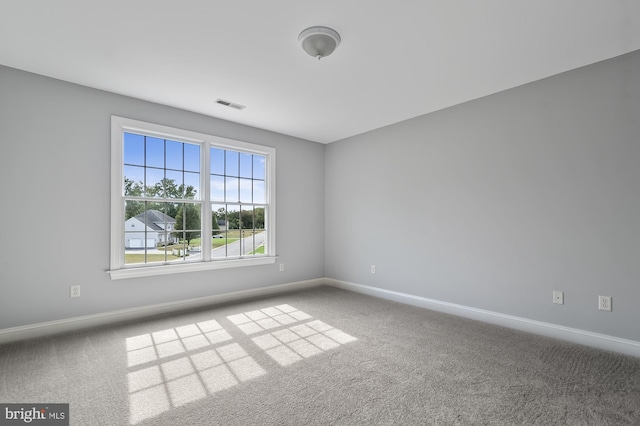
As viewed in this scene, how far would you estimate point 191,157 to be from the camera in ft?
12.8

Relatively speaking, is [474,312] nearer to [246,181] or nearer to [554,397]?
[554,397]

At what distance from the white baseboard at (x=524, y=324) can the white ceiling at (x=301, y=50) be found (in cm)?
242

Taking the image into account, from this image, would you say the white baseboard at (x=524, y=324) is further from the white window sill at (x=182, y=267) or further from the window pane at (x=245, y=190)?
the window pane at (x=245, y=190)

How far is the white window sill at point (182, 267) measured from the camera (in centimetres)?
324

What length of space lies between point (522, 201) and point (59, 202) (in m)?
4.70

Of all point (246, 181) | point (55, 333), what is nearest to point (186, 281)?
point (55, 333)

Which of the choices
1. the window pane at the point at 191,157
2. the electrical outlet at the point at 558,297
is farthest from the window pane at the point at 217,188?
the electrical outlet at the point at 558,297

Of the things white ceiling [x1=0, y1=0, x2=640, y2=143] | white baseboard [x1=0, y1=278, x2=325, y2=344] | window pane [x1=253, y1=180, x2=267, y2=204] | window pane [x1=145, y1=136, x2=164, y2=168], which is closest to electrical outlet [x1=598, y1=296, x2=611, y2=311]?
white ceiling [x1=0, y1=0, x2=640, y2=143]

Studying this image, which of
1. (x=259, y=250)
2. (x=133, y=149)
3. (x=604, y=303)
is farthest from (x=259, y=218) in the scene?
(x=604, y=303)

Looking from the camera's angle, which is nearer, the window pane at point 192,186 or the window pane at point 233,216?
the window pane at point 192,186

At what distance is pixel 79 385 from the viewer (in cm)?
203

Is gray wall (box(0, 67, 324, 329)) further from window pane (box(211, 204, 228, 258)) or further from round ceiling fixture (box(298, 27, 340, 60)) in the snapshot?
round ceiling fixture (box(298, 27, 340, 60))

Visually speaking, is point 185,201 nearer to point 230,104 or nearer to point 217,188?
point 217,188

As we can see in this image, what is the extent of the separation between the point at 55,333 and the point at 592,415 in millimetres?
4360
